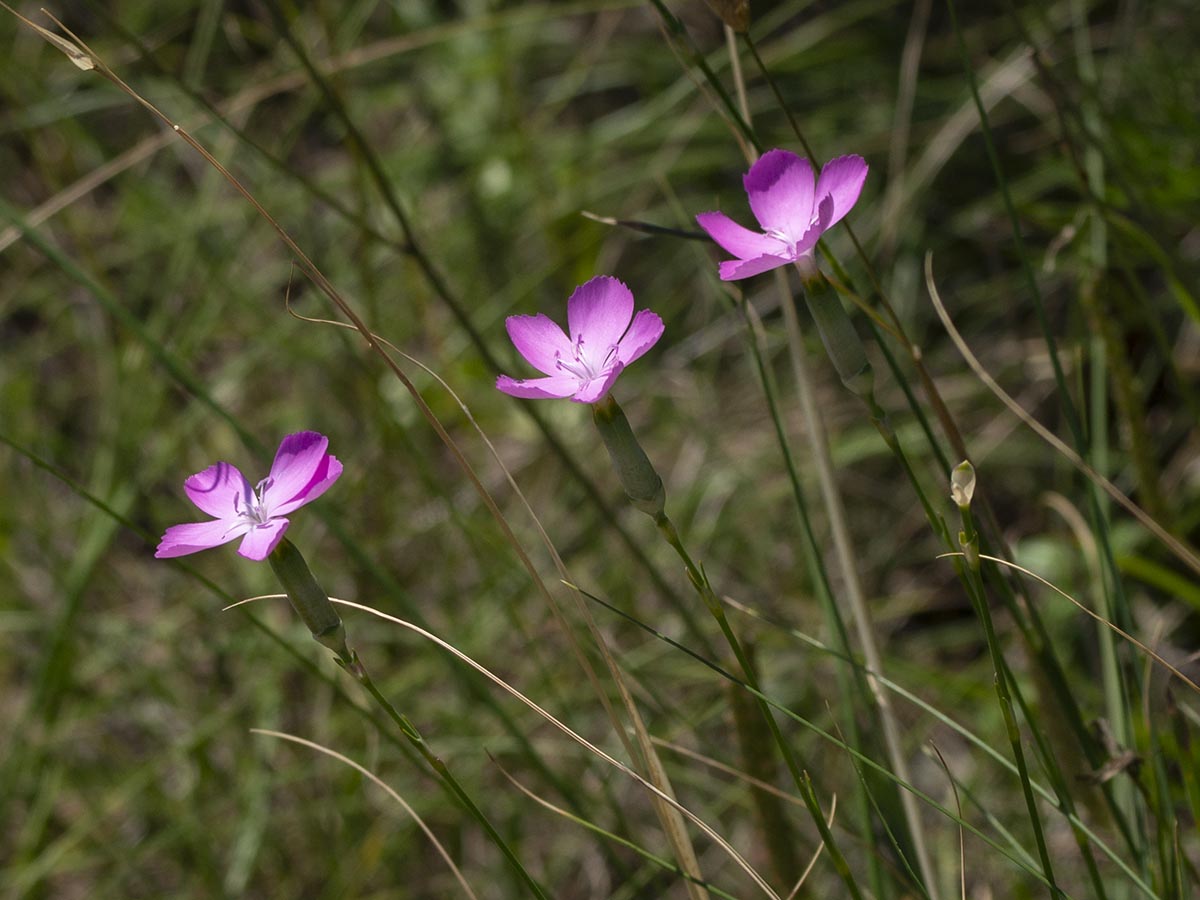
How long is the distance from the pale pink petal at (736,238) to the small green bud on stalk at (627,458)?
119 millimetres

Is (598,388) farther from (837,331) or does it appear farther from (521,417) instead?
(521,417)

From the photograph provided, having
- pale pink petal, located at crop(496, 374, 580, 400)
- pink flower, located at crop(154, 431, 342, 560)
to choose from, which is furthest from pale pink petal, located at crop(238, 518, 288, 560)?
pale pink petal, located at crop(496, 374, 580, 400)

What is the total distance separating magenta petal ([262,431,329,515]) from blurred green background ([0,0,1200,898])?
364 millimetres

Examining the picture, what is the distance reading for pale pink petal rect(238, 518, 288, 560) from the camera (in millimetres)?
650

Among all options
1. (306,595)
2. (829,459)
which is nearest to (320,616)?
(306,595)

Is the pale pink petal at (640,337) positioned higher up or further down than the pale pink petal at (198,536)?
higher up

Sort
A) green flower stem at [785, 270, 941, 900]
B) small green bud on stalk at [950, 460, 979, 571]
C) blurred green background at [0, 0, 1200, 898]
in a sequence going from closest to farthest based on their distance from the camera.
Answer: small green bud on stalk at [950, 460, 979, 571] → green flower stem at [785, 270, 941, 900] → blurred green background at [0, 0, 1200, 898]

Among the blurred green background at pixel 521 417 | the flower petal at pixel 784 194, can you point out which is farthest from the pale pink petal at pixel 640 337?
the blurred green background at pixel 521 417

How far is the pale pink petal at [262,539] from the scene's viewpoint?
0.65 metres

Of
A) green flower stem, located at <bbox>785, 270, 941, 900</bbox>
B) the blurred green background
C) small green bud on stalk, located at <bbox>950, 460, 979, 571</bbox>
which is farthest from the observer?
the blurred green background

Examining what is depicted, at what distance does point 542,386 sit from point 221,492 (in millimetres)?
235

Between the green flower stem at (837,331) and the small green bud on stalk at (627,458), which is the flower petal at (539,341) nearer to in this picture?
the small green bud on stalk at (627,458)

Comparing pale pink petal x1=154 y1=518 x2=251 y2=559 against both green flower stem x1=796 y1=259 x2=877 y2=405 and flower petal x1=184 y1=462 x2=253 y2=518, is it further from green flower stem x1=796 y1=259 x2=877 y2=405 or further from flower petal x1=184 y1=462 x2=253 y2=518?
green flower stem x1=796 y1=259 x2=877 y2=405

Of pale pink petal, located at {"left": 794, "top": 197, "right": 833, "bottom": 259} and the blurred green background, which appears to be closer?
pale pink petal, located at {"left": 794, "top": 197, "right": 833, "bottom": 259}
